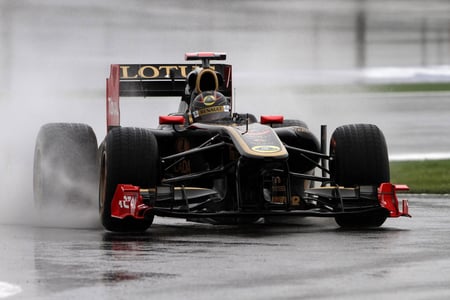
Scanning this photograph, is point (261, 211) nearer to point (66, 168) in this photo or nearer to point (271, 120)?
point (271, 120)

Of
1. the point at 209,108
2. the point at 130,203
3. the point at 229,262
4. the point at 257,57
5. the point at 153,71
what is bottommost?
the point at 229,262

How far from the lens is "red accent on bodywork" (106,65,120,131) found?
16.7m

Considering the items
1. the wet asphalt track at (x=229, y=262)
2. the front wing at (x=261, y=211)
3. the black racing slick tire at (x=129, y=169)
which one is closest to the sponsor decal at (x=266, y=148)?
the front wing at (x=261, y=211)

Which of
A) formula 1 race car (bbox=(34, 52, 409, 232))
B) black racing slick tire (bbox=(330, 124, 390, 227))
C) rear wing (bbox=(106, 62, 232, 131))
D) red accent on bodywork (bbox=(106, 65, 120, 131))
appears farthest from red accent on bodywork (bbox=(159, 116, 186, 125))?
rear wing (bbox=(106, 62, 232, 131))

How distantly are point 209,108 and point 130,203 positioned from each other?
290 centimetres

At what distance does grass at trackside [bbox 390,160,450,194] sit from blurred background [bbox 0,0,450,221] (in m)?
1.17

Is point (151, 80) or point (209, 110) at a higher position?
point (151, 80)

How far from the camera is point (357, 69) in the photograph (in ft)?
124

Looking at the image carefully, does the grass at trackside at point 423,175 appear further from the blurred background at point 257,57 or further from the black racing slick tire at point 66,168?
the black racing slick tire at point 66,168

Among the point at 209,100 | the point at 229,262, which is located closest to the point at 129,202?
the point at 229,262

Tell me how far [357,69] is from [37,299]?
29432mm

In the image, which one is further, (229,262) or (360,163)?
(360,163)

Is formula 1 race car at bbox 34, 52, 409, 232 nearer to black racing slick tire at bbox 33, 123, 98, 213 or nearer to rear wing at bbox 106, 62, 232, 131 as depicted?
black racing slick tire at bbox 33, 123, 98, 213

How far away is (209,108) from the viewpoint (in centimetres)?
1602
